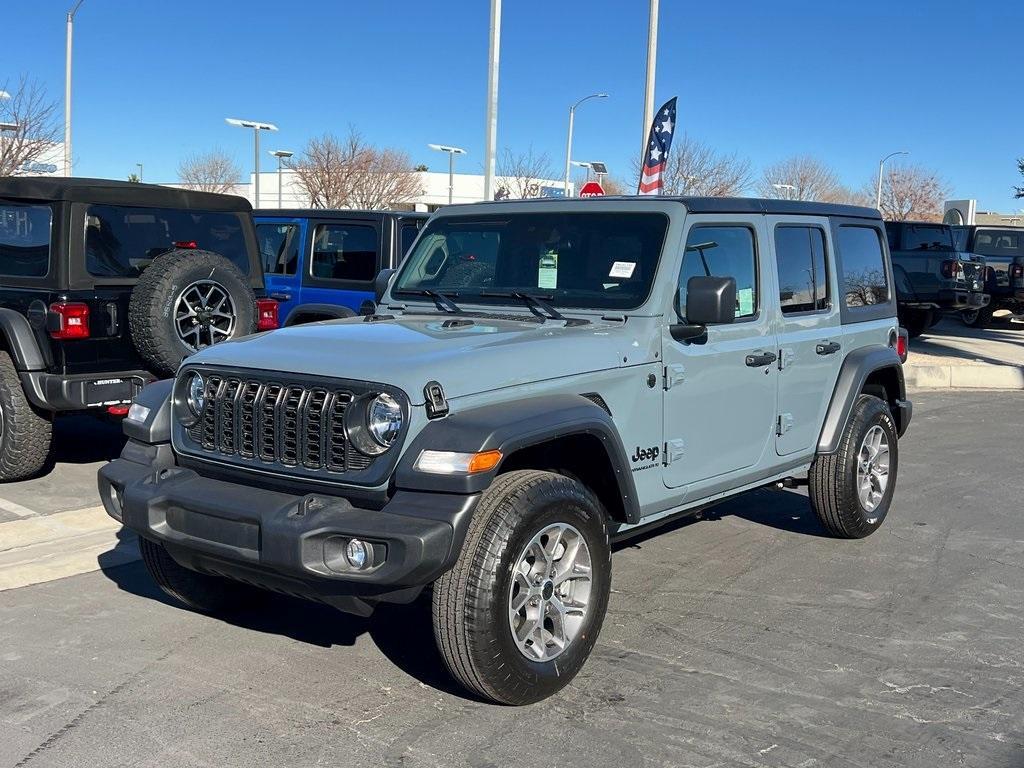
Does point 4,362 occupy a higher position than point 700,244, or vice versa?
point 700,244

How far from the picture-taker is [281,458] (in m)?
4.09

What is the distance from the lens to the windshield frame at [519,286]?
4980 millimetres

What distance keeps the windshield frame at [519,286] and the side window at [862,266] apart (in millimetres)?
1864

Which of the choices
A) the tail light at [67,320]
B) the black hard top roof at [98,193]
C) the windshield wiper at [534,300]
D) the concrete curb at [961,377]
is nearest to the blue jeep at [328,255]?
the black hard top roof at [98,193]

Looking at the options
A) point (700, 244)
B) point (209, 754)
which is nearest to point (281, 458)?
point (209, 754)

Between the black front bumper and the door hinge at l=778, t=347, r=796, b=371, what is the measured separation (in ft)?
8.25

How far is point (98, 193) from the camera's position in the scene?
24.9 feet

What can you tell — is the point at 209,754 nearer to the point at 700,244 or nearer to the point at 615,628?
the point at 615,628

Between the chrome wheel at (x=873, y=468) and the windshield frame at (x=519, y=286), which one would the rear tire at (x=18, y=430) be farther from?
the chrome wheel at (x=873, y=468)

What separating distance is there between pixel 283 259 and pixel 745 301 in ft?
21.2

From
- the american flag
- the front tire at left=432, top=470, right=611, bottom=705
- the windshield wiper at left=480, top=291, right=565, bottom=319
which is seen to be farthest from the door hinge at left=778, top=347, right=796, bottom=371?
the american flag

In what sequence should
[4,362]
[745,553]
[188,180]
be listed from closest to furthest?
[745,553] < [4,362] < [188,180]

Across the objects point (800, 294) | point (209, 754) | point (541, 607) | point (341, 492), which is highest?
point (800, 294)

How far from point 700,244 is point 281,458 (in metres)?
2.30
